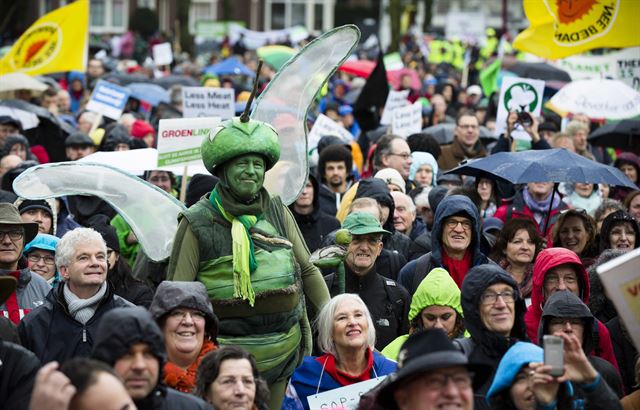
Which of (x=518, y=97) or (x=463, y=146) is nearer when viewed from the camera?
(x=463, y=146)

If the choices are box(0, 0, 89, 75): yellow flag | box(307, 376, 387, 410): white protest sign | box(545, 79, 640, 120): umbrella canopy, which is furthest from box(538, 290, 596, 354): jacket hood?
box(0, 0, 89, 75): yellow flag

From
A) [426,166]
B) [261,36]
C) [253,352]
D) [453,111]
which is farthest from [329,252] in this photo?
[261,36]

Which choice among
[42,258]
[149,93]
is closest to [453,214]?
[42,258]

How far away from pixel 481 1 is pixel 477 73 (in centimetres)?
3905

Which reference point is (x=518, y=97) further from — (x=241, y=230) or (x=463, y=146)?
(x=241, y=230)

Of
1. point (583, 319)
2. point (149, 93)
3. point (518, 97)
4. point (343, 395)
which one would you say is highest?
point (149, 93)

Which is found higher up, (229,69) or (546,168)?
(229,69)

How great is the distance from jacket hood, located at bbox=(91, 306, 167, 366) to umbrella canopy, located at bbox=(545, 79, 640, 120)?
9.77 metres

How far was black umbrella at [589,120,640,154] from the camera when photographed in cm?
1484

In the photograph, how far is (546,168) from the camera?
31.7 feet

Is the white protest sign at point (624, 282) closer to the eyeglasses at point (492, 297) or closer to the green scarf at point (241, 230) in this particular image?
the eyeglasses at point (492, 297)

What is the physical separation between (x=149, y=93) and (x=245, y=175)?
12.9 m

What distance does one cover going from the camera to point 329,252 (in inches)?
294

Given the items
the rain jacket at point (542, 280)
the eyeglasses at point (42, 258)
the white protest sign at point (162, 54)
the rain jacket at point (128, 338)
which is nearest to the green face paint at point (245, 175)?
the rain jacket at point (128, 338)
